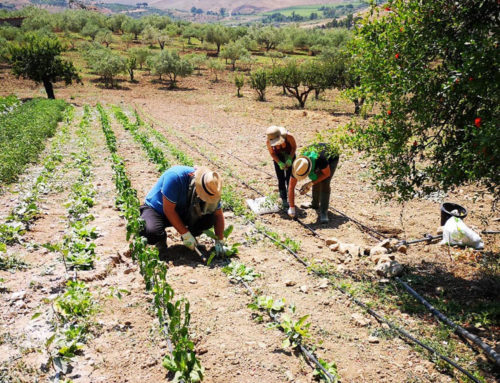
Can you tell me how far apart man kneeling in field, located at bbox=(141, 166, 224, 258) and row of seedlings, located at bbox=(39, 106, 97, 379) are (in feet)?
3.19

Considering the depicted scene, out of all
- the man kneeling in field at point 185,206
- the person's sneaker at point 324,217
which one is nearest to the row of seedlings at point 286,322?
the man kneeling in field at point 185,206

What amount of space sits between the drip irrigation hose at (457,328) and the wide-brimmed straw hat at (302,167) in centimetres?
224

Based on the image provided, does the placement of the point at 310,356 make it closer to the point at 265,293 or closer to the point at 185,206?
the point at 265,293

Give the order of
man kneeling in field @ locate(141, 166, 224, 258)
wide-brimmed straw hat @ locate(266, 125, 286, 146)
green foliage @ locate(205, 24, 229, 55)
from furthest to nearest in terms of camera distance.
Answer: green foliage @ locate(205, 24, 229, 55), wide-brimmed straw hat @ locate(266, 125, 286, 146), man kneeling in field @ locate(141, 166, 224, 258)

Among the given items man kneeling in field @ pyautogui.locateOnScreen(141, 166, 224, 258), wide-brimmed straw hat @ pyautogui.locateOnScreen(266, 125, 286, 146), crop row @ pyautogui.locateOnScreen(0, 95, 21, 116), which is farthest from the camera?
crop row @ pyautogui.locateOnScreen(0, 95, 21, 116)

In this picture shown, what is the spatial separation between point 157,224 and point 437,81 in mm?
3988

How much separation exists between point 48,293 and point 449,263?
18.5 feet

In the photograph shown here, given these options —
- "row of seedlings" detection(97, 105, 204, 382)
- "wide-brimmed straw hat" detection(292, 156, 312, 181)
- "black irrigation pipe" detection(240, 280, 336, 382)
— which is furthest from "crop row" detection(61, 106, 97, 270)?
"wide-brimmed straw hat" detection(292, 156, 312, 181)

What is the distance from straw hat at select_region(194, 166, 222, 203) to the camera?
4508mm

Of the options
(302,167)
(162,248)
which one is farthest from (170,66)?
(162,248)

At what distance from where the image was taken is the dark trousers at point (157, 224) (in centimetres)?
506

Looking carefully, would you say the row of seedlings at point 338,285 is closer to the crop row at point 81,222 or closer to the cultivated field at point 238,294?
the cultivated field at point 238,294

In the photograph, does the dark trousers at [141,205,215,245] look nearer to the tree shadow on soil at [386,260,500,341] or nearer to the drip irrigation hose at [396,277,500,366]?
the tree shadow on soil at [386,260,500,341]

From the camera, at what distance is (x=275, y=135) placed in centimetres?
672
